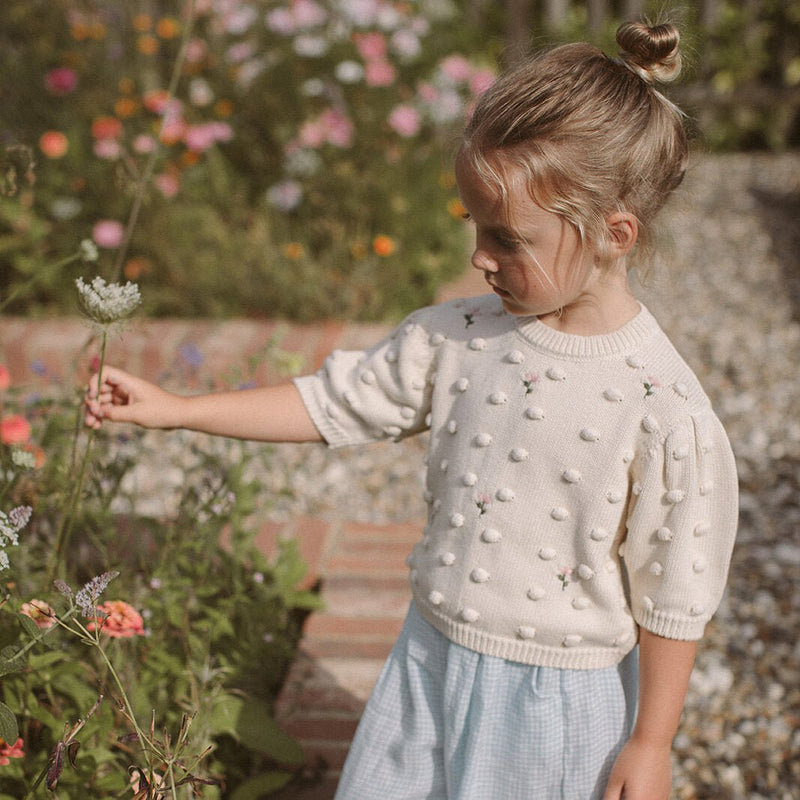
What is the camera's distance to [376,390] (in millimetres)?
1354

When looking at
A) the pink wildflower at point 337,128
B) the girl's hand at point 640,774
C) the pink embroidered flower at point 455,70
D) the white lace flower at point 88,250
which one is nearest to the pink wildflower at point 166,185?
the pink wildflower at point 337,128

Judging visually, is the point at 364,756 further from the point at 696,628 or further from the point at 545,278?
the point at 545,278

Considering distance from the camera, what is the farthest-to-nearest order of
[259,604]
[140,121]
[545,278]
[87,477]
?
[140,121], [259,604], [87,477], [545,278]

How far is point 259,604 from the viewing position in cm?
196

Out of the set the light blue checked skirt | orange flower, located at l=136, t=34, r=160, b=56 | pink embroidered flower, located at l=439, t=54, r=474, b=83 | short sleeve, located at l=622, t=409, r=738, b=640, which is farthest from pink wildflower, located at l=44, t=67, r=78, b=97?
short sleeve, located at l=622, t=409, r=738, b=640

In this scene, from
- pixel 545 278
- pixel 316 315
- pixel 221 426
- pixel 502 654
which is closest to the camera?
pixel 545 278

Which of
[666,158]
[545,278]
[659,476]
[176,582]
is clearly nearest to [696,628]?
[659,476]

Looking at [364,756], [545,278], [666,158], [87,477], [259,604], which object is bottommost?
[259,604]

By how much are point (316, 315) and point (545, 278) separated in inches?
97.5

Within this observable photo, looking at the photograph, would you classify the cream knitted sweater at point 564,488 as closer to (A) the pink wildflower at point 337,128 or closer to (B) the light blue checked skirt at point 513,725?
(B) the light blue checked skirt at point 513,725

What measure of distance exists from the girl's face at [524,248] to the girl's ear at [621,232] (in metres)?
0.03

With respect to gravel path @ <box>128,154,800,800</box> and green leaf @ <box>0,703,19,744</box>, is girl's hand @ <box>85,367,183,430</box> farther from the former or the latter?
gravel path @ <box>128,154,800,800</box>

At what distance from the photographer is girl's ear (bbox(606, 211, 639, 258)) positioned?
1.12 meters

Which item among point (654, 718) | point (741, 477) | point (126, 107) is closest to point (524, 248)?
point (654, 718)
